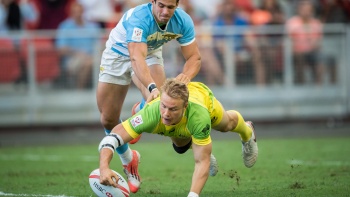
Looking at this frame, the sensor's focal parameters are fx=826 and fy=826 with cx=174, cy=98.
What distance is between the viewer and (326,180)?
10305 millimetres

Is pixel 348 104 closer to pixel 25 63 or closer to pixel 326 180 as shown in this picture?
pixel 25 63

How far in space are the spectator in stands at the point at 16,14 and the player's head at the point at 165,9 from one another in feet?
29.8

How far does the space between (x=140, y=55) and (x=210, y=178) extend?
232 centimetres

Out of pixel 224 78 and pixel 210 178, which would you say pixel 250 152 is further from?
pixel 224 78

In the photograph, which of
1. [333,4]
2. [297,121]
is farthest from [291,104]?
[333,4]

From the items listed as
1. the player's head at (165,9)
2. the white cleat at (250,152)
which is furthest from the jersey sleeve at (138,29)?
the white cleat at (250,152)

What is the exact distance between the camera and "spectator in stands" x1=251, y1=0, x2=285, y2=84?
59.7 ft

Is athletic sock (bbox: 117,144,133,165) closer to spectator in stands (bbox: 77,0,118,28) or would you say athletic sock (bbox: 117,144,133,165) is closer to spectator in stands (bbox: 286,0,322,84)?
spectator in stands (bbox: 77,0,118,28)

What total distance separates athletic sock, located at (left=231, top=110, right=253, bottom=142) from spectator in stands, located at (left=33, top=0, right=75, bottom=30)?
29.3ft

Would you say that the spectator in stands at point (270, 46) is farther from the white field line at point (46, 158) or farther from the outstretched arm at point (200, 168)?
the outstretched arm at point (200, 168)

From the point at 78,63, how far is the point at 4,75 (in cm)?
158

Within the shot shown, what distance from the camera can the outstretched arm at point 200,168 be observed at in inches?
323

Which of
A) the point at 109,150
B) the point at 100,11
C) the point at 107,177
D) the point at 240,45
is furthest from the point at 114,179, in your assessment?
the point at 100,11

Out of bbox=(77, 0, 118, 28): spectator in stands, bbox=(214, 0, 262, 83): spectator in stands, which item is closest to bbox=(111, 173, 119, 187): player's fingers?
bbox=(214, 0, 262, 83): spectator in stands
